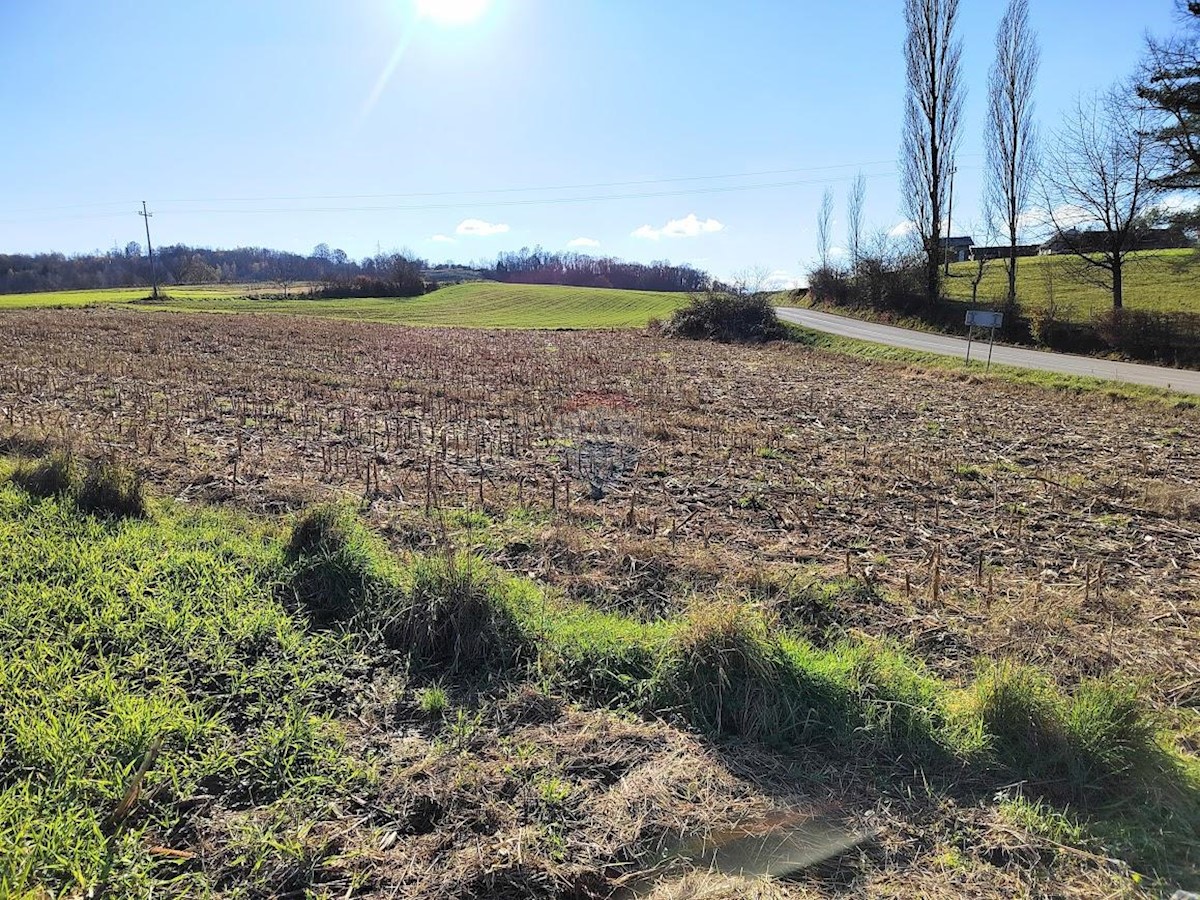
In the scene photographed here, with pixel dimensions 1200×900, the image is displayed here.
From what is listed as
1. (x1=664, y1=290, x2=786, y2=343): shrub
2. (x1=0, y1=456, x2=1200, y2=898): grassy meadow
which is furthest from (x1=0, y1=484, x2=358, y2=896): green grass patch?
(x1=664, y1=290, x2=786, y2=343): shrub

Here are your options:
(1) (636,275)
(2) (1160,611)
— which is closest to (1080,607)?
(2) (1160,611)

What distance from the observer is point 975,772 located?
331 cm

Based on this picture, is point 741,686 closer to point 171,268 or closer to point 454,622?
point 454,622

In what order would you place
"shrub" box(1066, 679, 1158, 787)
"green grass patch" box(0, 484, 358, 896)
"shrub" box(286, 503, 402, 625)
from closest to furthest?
"green grass patch" box(0, 484, 358, 896) → "shrub" box(1066, 679, 1158, 787) → "shrub" box(286, 503, 402, 625)

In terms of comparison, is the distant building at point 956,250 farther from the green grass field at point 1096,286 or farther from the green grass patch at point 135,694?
the green grass patch at point 135,694

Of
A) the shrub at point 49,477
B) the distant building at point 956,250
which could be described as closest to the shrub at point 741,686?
the shrub at point 49,477

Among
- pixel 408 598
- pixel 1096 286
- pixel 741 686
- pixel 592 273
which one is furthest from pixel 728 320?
pixel 592 273

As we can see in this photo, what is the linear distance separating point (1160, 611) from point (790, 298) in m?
63.5

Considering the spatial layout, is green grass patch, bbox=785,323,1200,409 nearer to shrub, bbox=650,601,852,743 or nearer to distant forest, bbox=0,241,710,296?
shrub, bbox=650,601,852,743

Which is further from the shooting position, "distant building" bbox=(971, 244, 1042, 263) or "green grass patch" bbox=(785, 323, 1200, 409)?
"distant building" bbox=(971, 244, 1042, 263)

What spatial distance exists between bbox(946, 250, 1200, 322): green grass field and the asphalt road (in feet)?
16.5

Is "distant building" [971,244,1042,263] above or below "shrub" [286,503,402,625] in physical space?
above

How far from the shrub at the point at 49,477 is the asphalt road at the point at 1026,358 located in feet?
77.4

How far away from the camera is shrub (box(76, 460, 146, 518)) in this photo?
592cm
